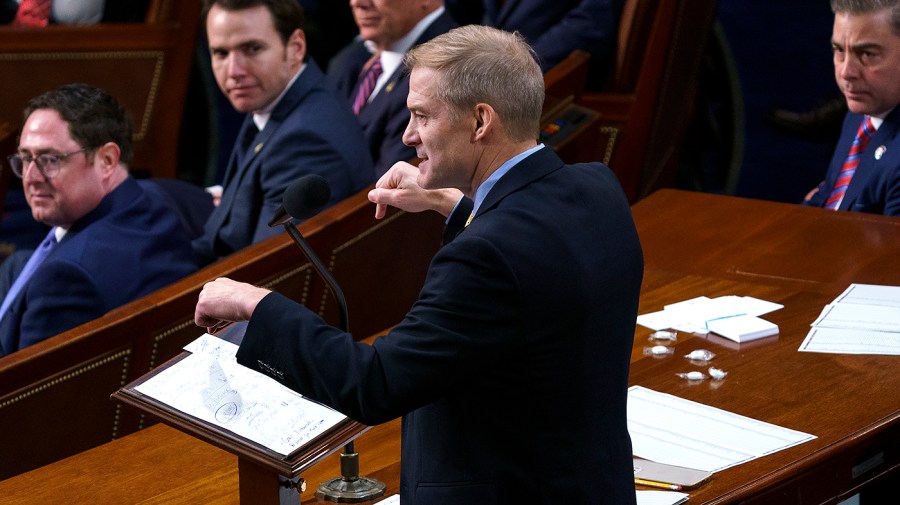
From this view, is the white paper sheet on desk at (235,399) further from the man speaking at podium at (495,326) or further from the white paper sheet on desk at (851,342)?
the white paper sheet on desk at (851,342)

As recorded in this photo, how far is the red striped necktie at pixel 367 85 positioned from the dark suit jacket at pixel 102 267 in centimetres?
108

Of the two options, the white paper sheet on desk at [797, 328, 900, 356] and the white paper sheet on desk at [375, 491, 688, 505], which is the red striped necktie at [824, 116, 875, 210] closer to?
the white paper sheet on desk at [797, 328, 900, 356]

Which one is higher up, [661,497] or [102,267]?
[102,267]

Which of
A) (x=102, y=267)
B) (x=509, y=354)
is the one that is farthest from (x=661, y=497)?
(x=102, y=267)

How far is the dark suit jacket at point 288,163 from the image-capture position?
3.51 metres

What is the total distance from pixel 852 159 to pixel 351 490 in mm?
1989

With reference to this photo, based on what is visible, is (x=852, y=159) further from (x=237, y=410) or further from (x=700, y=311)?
(x=237, y=410)

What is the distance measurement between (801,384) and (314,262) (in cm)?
107

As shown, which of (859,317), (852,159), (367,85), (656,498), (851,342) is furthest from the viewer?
(367,85)

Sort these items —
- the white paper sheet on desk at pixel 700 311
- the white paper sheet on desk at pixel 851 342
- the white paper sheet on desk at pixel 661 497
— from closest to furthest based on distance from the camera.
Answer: the white paper sheet on desk at pixel 661 497
the white paper sheet on desk at pixel 851 342
the white paper sheet on desk at pixel 700 311

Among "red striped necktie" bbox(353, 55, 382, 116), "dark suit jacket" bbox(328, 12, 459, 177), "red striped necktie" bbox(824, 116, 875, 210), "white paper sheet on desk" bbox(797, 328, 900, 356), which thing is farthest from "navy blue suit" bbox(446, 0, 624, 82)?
"white paper sheet on desk" bbox(797, 328, 900, 356)

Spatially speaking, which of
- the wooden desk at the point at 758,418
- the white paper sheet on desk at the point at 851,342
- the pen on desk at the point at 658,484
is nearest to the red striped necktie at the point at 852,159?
the wooden desk at the point at 758,418

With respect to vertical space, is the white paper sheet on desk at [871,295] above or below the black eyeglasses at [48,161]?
below

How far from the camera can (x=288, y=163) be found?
11.6 ft
